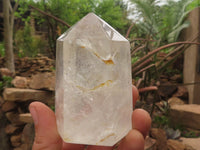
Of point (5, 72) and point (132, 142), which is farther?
point (5, 72)

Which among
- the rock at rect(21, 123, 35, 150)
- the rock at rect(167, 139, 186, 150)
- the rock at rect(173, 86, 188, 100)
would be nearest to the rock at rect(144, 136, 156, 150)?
the rock at rect(167, 139, 186, 150)

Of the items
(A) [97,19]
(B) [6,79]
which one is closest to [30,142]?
(B) [6,79]

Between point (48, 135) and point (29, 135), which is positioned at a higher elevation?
point (48, 135)

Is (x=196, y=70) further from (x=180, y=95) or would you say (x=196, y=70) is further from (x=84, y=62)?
(x=84, y=62)

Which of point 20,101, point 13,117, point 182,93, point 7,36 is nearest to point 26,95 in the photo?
point 20,101

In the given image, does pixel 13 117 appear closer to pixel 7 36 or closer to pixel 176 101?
pixel 7 36

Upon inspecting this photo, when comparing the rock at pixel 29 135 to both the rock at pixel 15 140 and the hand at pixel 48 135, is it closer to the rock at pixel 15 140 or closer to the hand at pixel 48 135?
the rock at pixel 15 140
